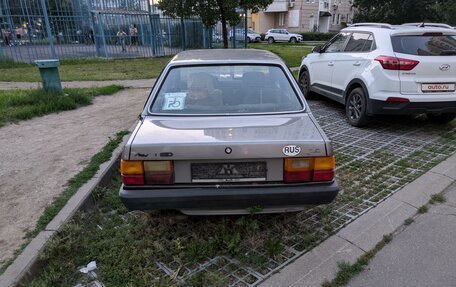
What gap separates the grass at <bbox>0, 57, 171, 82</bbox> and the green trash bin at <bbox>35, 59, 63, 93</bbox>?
3.71m

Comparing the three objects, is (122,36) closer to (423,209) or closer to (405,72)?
(405,72)

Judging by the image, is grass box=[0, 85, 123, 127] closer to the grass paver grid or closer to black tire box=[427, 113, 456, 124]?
the grass paver grid

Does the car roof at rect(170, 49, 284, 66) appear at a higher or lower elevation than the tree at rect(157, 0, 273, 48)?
lower

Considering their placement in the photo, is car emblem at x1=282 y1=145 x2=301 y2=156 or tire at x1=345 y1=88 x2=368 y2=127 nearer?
car emblem at x1=282 y1=145 x2=301 y2=156

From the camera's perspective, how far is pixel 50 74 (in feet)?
25.0

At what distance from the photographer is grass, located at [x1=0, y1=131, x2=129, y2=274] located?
3.04 m

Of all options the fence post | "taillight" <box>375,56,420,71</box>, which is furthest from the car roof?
the fence post

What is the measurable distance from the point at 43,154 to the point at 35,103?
10.1 feet

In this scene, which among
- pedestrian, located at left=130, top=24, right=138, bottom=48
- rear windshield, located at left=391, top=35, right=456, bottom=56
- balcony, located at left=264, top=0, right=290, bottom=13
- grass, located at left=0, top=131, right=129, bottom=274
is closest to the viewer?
grass, located at left=0, top=131, right=129, bottom=274

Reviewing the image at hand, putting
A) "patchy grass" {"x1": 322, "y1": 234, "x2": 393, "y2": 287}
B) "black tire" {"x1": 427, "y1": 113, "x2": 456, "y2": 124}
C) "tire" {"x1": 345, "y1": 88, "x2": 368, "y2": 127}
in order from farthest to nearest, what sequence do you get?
"black tire" {"x1": 427, "y1": 113, "x2": 456, "y2": 124}, "tire" {"x1": 345, "y1": 88, "x2": 368, "y2": 127}, "patchy grass" {"x1": 322, "y1": 234, "x2": 393, "y2": 287}

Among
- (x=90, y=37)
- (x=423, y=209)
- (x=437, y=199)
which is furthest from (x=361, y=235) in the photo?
(x=90, y=37)

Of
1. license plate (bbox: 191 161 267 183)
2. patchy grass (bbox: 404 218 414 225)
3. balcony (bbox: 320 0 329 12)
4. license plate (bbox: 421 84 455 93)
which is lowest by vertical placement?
patchy grass (bbox: 404 218 414 225)

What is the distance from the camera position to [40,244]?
2842 millimetres

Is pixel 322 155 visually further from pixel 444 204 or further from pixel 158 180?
pixel 444 204
